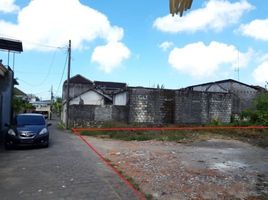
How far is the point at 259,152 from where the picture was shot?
1577 cm

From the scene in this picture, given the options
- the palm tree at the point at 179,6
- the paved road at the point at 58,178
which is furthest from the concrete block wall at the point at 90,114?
the palm tree at the point at 179,6

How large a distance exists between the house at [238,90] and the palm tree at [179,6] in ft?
123

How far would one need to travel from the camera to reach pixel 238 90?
40594mm

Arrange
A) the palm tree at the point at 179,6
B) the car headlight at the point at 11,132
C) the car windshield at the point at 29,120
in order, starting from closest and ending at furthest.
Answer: the palm tree at the point at 179,6 → the car headlight at the point at 11,132 → the car windshield at the point at 29,120

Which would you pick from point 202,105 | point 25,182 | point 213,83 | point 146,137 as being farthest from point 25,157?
point 213,83

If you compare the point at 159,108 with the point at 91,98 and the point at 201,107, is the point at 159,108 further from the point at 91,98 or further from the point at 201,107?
the point at 91,98

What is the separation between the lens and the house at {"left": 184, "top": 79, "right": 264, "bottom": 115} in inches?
1526

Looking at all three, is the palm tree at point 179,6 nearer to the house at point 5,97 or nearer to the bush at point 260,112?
the house at point 5,97

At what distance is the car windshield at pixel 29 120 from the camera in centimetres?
1622

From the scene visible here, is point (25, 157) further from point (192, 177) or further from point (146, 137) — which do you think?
point (146, 137)

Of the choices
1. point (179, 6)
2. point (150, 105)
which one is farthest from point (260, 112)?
point (179, 6)

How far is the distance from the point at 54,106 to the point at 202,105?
4872cm

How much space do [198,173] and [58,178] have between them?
12.5 feet

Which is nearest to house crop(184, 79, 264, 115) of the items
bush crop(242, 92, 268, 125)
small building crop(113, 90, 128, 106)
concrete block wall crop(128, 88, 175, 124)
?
small building crop(113, 90, 128, 106)
